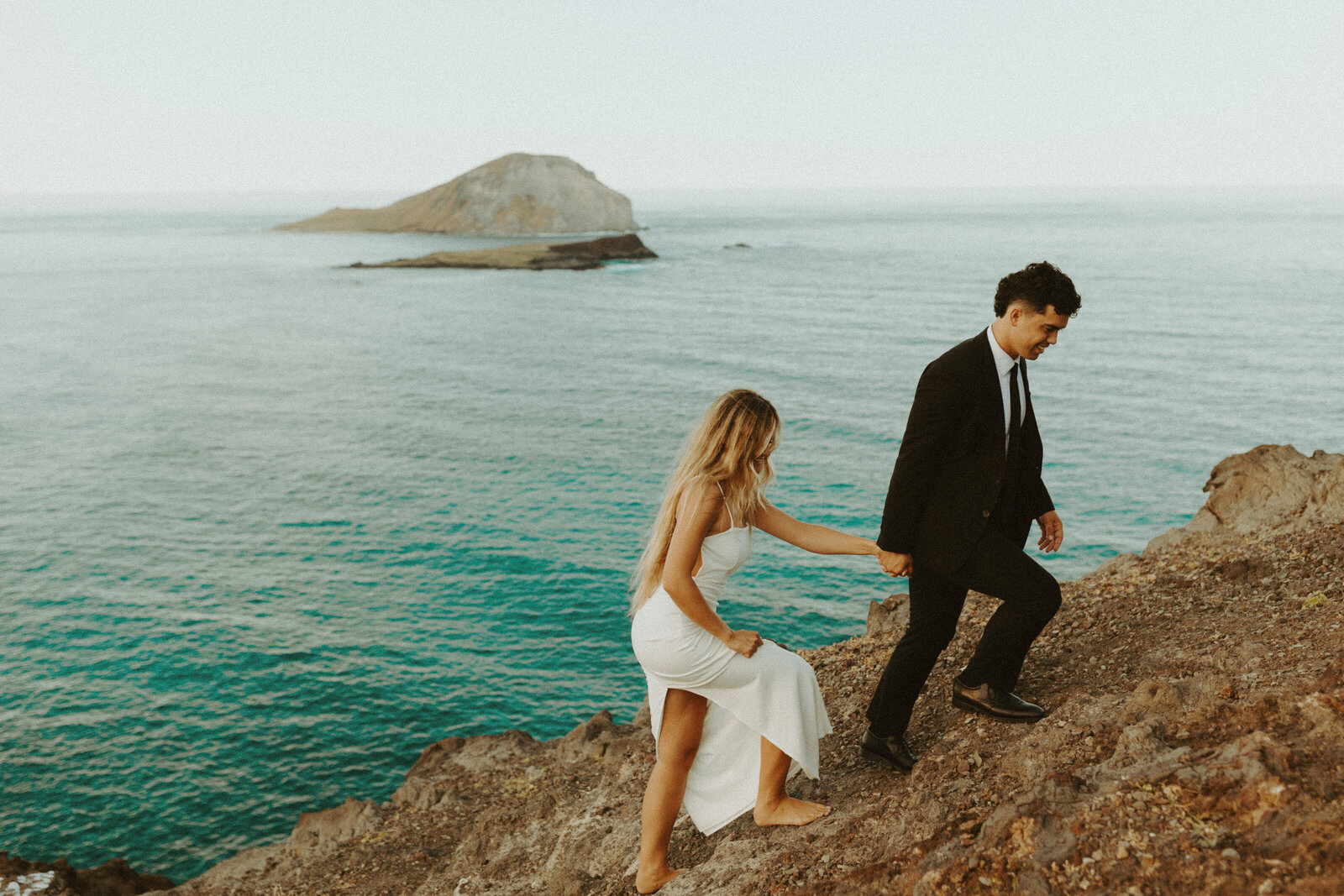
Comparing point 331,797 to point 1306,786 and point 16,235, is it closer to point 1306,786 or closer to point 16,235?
point 1306,786

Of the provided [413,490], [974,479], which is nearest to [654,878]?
[974,479]

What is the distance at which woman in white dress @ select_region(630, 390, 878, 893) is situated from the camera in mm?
4172

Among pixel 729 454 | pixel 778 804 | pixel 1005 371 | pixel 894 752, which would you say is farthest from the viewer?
pixel 894 752

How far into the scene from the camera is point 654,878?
16.0ft

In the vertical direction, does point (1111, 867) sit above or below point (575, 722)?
above

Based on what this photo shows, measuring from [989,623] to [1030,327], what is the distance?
175cm

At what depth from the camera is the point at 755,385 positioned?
3831cm

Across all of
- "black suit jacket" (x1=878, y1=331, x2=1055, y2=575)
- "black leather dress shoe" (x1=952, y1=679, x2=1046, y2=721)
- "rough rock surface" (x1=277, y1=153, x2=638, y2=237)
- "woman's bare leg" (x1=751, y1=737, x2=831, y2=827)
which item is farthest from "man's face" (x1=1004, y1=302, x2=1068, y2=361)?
"rough rock surface" (x1=277, y1=153, x2=638, y2=237)

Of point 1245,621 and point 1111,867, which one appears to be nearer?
point 1111,867

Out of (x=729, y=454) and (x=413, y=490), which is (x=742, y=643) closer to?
(x=729, y=454)

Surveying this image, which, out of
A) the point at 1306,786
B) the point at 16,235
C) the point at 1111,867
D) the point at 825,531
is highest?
the point at 16,235

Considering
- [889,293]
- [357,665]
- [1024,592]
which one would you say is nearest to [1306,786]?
[1024,592]

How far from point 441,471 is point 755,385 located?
15.2 metres

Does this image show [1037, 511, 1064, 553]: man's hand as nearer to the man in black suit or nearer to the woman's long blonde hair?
the man in black suit
